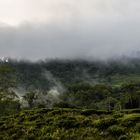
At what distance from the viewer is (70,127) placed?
121ft

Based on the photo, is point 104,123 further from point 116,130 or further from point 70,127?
point 70,127

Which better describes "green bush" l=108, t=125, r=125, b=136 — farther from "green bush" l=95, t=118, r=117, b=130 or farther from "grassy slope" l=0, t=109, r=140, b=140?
"green bush" l=95, t=118, r=117, b=130

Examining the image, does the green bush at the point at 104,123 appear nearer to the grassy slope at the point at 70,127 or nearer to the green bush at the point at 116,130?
the grassy slope at the point at 70,127

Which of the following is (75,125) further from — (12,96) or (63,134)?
(12,96)

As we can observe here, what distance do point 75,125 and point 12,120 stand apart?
457 inches

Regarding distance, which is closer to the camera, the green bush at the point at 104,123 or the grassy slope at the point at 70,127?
the grassy slope at the point at 70,127

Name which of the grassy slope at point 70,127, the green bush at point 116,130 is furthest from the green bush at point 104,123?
the green bush at point 116,130

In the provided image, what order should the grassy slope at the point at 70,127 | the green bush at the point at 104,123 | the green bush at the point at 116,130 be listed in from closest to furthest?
1. the green bush at the point at 116,130
2. the grassy slope at the point at 70,127
3. the green bush at the point at 104,123

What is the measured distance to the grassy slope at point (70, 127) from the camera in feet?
107

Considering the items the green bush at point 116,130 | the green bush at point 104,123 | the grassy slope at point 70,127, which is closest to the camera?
the green bush at point 116,130

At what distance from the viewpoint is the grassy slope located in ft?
107

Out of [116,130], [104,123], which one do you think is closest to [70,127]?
[104,123]

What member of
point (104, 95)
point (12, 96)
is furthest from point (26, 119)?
point (104, 95)

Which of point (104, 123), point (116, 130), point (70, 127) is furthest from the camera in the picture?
point (70, 127)
